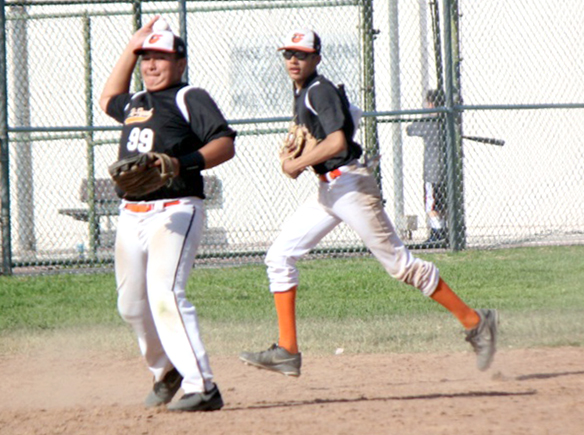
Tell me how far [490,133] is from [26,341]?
7.21 m

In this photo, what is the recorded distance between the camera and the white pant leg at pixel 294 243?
5.92m

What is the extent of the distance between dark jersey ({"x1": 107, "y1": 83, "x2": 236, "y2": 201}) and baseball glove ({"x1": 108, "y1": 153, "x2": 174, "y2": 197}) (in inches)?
5.6

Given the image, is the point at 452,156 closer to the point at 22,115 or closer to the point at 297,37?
the point at 22,115

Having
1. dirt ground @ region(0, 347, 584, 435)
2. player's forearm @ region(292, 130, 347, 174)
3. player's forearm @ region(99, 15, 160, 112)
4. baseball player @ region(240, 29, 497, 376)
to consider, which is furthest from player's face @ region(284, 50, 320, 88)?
dirt ground @ region(0, 347, 584, 435)

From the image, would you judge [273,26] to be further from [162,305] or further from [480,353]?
[162,305]

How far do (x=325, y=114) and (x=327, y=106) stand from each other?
0.14ft

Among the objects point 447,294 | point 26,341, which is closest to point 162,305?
point 447,294

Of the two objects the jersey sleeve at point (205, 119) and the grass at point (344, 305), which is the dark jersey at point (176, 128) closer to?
the jersey sleeve at point (205, 119)

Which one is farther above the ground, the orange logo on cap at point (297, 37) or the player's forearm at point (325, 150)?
the orange logo on cap at point (297, 37)

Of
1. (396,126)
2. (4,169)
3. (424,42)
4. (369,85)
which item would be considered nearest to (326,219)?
(4,169)

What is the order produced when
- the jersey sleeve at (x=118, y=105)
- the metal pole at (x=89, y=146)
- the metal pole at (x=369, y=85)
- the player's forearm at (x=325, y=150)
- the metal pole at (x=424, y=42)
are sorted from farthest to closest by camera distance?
the metal pole at (x=424, y=42), the metal pole at (x=369, y=85), the metal pole at (x=89, y=146), the player's forearm at (x=325, y=150), the jersey sleeve at (x=118, y=105)

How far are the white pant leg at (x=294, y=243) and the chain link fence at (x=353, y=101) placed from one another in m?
5.60

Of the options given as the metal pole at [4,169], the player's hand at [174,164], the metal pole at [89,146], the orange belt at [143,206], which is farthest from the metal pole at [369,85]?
the player's hand at [174,164]

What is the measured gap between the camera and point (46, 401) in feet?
18.6
